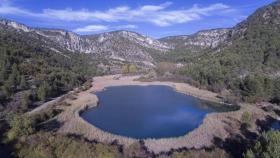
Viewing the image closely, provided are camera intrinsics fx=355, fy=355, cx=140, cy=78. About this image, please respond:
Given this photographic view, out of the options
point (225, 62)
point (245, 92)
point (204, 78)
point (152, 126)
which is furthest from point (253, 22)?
point (152, 126)

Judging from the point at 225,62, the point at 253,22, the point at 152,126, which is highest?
the point at 253,22

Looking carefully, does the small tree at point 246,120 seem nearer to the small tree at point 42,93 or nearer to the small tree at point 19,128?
the small tree at point 19,128

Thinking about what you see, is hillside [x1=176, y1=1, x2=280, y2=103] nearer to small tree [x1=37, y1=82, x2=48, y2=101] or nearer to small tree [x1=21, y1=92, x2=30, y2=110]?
small tree [x1=37, y1=82, x2=48, y2=101]

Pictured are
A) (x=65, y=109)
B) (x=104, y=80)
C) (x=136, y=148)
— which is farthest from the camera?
(x=104, y=80)

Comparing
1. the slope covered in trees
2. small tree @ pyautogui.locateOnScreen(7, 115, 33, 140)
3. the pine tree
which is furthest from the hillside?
the pine tree

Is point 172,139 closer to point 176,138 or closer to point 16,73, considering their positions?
point 176,138

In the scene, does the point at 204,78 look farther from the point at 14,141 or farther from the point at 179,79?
the point at 14,141

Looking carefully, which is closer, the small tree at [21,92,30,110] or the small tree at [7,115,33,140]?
the small tree at [7,115,33,140]

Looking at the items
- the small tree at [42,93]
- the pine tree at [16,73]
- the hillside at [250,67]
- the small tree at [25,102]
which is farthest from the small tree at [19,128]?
the hillside at [250,67]
